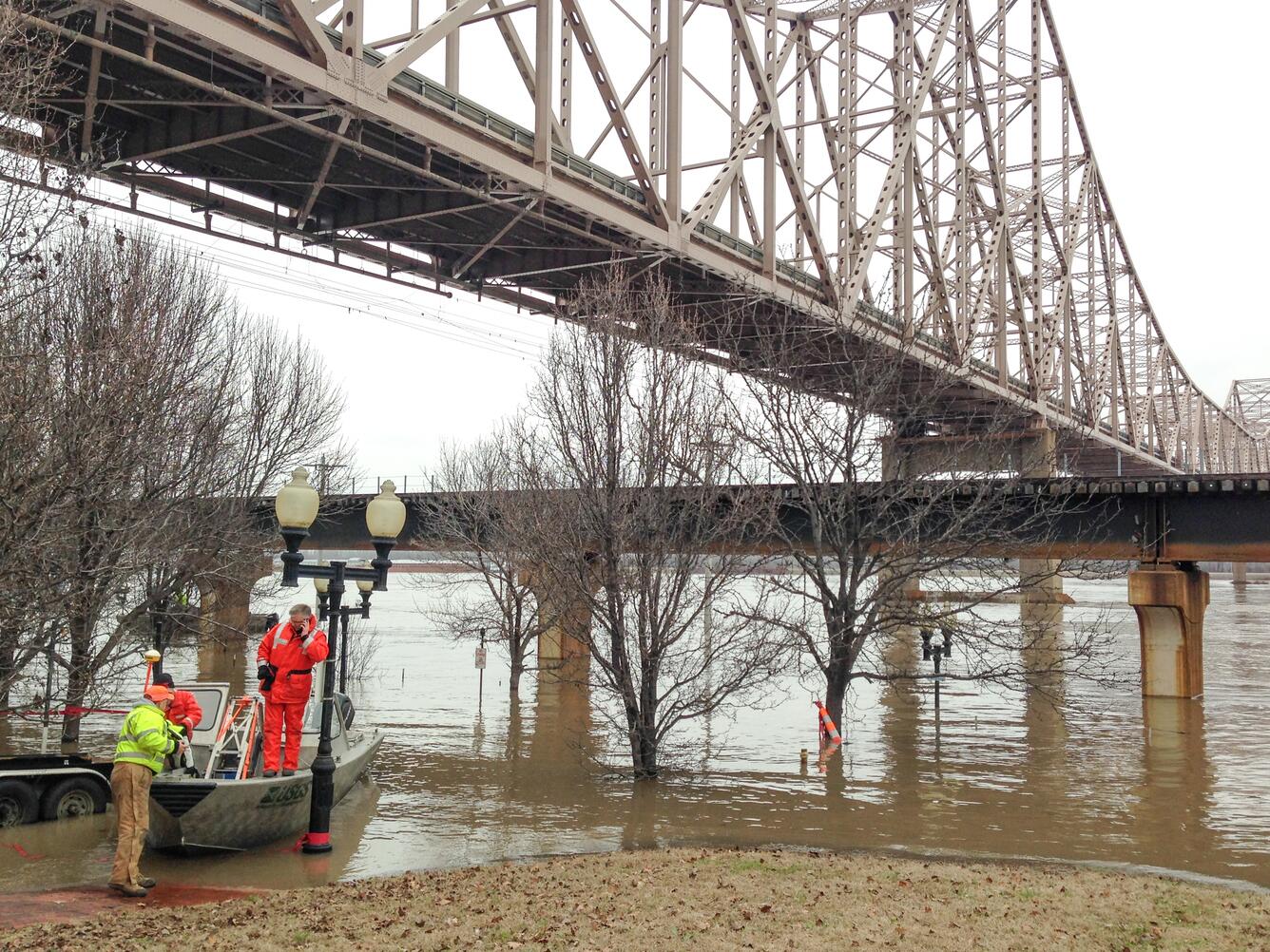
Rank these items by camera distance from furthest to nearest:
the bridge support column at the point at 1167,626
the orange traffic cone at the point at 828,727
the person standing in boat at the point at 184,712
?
the bridge support column at the point at 1167,626 < the orange traffic cone at the point at 828,727 < the person standing in boat at the point at 184,712

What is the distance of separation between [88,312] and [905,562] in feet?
44.4

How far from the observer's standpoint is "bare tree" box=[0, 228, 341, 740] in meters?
12.2

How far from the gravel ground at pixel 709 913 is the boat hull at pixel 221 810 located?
1.55 m

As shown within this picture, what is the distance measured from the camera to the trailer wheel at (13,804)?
1400cm

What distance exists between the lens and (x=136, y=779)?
1112 cm

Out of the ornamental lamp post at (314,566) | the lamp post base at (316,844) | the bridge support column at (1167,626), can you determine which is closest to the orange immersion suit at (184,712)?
the ornamental lamp post at (314,566)

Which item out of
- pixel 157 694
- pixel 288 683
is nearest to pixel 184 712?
pixel 288 683

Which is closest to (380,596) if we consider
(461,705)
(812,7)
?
(812,7)

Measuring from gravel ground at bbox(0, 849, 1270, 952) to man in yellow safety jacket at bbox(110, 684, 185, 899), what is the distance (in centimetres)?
55

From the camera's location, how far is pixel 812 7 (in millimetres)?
47188

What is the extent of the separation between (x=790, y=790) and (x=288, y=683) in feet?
25.6

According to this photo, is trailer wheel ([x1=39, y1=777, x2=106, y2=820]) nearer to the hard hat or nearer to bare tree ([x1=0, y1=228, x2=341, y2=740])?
bare tree ([x1=0, y1=228, x2=341, y2=740])

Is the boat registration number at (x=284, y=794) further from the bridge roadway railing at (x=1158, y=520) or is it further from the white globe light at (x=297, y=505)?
the bridge roadway railing at (x=1158, y=520)

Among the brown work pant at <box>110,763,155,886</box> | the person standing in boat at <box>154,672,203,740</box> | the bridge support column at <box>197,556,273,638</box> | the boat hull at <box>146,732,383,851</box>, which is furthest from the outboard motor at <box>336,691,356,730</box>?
the bridge support column at <box>197,556,273,638</box>
